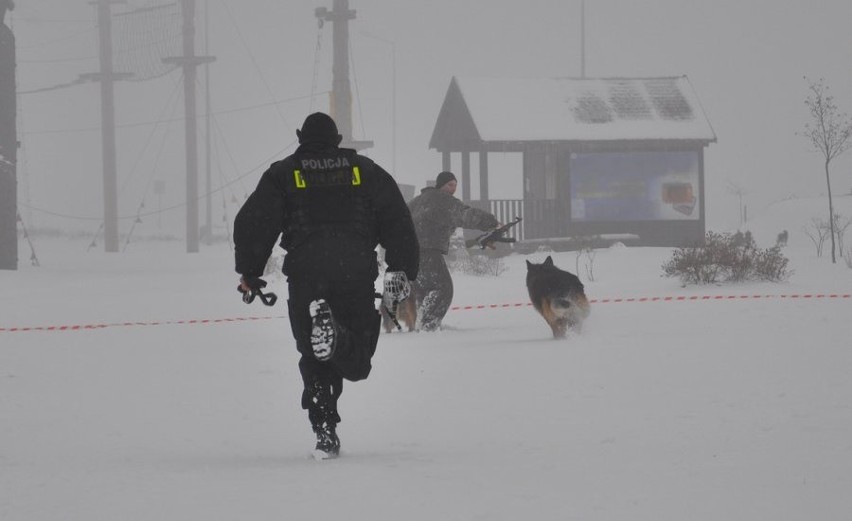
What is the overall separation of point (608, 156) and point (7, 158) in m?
14.9

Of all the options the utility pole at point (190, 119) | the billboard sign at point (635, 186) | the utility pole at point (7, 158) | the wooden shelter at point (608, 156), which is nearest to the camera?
the utility pole at point (7, 158)

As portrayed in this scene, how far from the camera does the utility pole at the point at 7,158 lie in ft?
84.3

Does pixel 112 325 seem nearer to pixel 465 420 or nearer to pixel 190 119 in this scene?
pixel 465 420

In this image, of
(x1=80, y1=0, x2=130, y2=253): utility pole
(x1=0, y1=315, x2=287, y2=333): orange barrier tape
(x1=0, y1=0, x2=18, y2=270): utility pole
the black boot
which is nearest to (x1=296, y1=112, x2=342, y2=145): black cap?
the black boot

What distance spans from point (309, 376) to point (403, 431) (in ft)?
3.39

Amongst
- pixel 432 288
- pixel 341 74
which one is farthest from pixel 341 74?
pixel 432 288

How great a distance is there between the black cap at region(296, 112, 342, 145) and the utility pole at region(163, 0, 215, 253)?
32407 millimetres

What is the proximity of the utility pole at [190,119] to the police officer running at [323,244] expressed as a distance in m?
32.5

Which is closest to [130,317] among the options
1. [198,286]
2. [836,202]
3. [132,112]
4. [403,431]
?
[198,286]

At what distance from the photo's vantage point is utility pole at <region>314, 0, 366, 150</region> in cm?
2281

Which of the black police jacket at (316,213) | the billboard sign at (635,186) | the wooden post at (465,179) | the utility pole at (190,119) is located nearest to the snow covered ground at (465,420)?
the black police jacket at (316,213)

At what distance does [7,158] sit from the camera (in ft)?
85.7

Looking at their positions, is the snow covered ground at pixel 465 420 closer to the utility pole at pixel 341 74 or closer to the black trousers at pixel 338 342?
the black trousers at pixel 338 342

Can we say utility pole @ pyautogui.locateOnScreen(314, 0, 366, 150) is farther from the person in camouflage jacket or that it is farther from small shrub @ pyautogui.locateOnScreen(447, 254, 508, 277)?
the person in camouflage jacket
